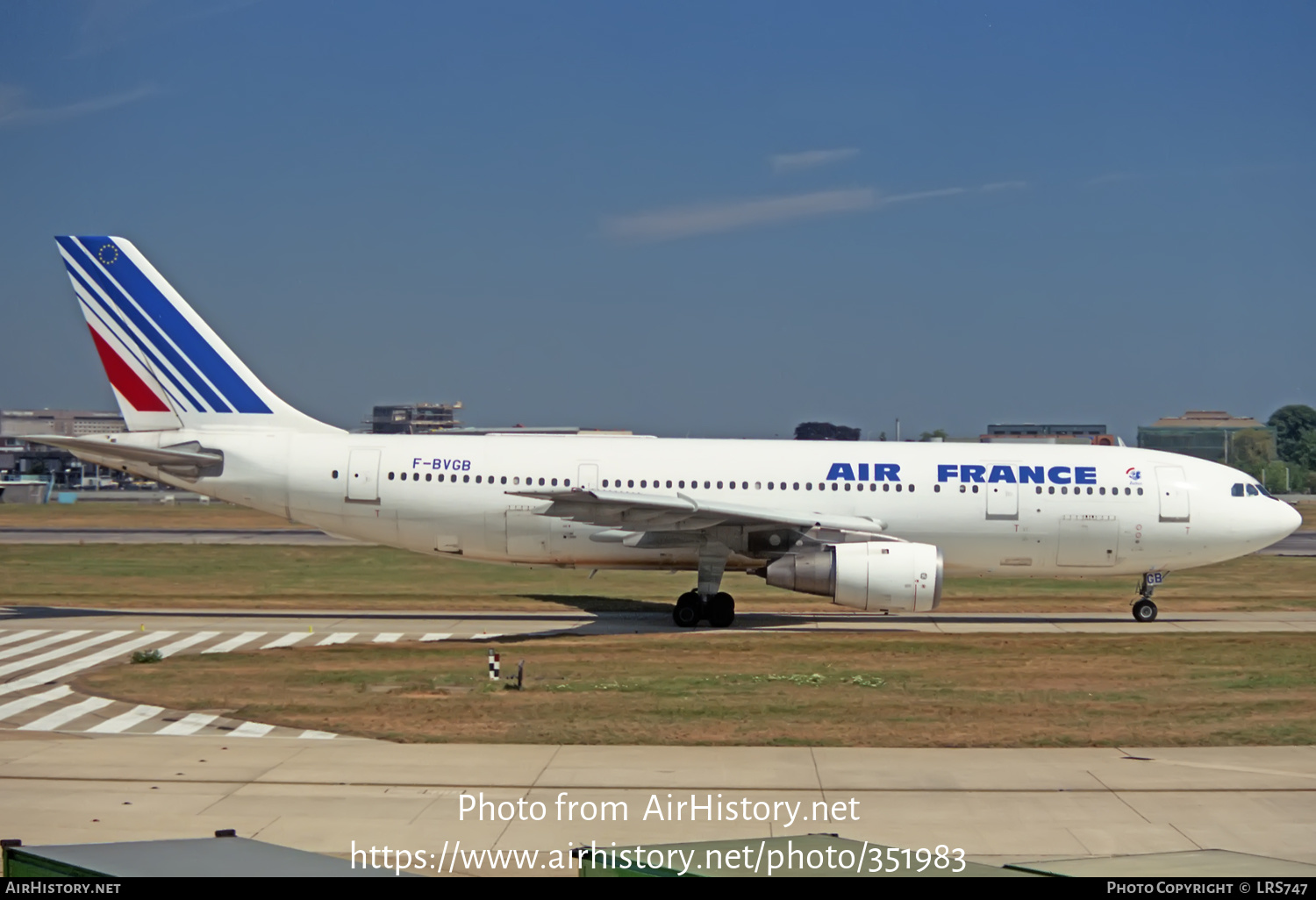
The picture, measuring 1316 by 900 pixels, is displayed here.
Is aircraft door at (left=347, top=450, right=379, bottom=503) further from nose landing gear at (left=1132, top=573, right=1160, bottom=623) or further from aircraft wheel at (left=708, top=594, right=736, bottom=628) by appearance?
nose landing gear at (left=1132, top=573, right=1160, bottom=623)

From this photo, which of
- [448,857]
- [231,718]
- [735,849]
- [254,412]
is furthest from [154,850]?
[254,412]

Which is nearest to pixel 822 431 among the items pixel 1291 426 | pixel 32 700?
pixel 32 700

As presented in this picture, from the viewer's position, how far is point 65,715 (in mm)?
16891

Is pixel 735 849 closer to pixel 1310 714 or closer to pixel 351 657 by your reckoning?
pixel 1310 714

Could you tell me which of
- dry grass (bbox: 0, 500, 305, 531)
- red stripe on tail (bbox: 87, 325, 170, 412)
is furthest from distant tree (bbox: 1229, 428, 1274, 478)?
red stripe on tail (bbox: 87, 325, 170, 412)

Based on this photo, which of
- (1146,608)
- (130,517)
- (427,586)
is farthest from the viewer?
(130,517)

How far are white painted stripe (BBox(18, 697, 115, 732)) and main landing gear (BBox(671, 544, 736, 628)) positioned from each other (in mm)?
12624

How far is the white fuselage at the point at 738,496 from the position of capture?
92.2 feet

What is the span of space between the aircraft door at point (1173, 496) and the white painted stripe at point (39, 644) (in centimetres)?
2288

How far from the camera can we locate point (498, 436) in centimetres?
2961

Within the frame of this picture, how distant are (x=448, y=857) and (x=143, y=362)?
21.8 metres

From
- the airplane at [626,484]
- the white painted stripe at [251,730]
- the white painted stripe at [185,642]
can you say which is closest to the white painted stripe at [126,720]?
the white painted stripe at [251,730]

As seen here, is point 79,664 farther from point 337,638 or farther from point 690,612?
point 690,612

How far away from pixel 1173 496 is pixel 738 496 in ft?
32.0
